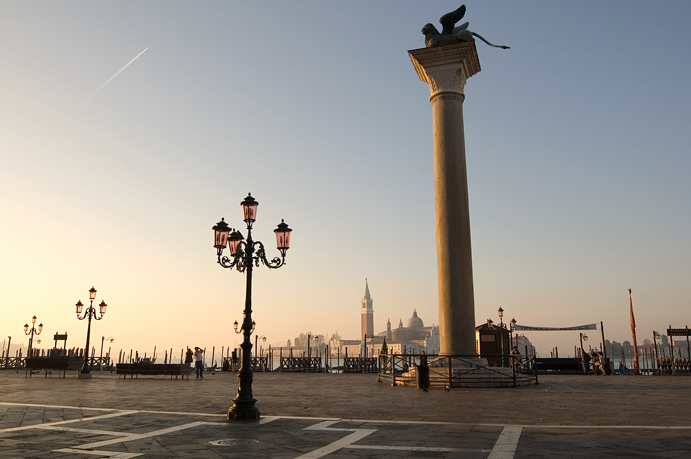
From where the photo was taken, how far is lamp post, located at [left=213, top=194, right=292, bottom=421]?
34.0 feet

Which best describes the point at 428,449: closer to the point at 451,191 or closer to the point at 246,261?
the point at 246,261

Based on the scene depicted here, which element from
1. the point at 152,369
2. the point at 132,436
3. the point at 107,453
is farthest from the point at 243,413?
the point at 152,369

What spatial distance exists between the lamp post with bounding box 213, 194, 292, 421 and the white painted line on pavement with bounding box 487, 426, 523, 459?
14.9 ft

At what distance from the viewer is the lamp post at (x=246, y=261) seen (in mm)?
10352

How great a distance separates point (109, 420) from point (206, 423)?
76.8 inches

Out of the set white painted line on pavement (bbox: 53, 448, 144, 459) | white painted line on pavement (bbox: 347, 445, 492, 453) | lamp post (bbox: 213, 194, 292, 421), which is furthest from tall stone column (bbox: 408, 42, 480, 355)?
white painted line on pavement (bbox: 53, 448, 144, 459)

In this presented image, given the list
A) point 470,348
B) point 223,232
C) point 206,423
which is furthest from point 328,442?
point 470,348

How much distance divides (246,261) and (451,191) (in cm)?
910

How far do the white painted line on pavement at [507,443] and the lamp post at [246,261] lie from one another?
4537 millimetres

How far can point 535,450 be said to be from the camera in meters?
7.02

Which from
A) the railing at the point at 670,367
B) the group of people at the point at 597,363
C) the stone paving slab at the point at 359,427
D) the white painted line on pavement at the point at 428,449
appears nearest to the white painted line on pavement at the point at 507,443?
the stone paving slab at the point at 359,427

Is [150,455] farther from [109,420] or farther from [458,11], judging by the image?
[458,11]

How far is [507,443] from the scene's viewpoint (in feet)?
24.7

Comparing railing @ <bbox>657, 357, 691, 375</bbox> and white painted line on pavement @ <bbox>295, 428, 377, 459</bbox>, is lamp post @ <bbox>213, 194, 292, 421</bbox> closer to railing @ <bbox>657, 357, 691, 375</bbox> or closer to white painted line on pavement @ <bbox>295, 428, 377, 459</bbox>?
white painted line on pavement @ <bbox>295, 428, 377, 459</bbox>
